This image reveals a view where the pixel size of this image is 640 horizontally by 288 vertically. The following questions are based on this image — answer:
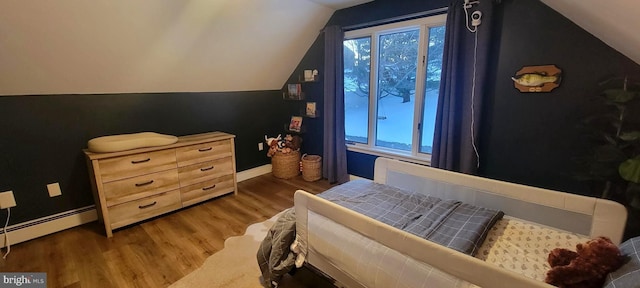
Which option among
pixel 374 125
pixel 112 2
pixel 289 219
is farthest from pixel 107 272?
pixel 374 125

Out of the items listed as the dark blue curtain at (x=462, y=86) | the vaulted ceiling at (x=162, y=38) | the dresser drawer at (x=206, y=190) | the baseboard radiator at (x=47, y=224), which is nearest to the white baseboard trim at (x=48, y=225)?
the baseboard radiator at (x=47, y=224)

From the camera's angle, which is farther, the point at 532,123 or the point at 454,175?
the point at 532,123

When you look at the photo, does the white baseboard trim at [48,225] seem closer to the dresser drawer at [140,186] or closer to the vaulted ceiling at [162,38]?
the dresser drawer at [140,186]

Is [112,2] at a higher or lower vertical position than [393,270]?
higher

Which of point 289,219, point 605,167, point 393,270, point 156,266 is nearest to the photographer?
point 393,270

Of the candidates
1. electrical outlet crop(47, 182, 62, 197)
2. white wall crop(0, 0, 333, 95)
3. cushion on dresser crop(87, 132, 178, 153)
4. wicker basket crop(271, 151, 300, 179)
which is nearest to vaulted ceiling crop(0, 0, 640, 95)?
white wall crop(0, 0, 333, 95)

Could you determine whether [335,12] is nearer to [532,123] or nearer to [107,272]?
[532,123]

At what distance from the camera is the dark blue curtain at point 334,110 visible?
3150mm

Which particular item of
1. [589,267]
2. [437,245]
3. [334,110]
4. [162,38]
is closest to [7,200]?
[162,38]

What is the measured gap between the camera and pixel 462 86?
235 centimetres

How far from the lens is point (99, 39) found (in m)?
2.02

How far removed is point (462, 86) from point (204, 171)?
270 centimetres

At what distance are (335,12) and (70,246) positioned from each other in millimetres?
3461

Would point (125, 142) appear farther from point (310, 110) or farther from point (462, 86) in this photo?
point (462, 86)
